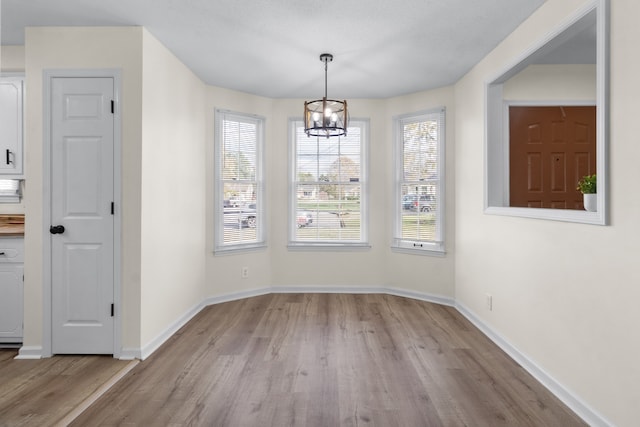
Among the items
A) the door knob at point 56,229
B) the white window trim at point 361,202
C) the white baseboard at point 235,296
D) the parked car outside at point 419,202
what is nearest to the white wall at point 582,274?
the parked car outside at point 419,202

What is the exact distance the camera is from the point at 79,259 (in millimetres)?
3066

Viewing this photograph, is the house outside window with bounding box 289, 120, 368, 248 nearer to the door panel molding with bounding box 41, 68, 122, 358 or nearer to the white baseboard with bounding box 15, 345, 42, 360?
the door panel molding with bounding box 41, 68, 122, 358

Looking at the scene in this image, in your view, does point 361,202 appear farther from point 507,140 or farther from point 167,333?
point 167,333

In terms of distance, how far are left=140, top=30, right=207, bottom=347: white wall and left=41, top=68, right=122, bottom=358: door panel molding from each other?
0.18m

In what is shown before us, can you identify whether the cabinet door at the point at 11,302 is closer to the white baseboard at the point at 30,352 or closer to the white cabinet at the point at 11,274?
the white cabinet at the point at 11,274

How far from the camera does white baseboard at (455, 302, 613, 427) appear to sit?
2.19 meters

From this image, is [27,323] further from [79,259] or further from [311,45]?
[311,45]

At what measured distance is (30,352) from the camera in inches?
121

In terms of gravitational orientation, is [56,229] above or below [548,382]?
above

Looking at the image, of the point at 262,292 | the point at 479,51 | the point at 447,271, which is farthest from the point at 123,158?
the point at 447,271

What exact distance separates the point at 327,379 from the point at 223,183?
2.90 meters

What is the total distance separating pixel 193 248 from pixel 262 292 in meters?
1.29

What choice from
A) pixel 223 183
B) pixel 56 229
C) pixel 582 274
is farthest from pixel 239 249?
pixel 582 274

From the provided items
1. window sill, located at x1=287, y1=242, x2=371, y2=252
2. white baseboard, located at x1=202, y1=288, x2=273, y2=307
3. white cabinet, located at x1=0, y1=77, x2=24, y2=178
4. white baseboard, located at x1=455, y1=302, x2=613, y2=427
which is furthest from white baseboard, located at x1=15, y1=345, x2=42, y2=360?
white baseboard, located at x1=455, y1=302, x2=613, y2=427
